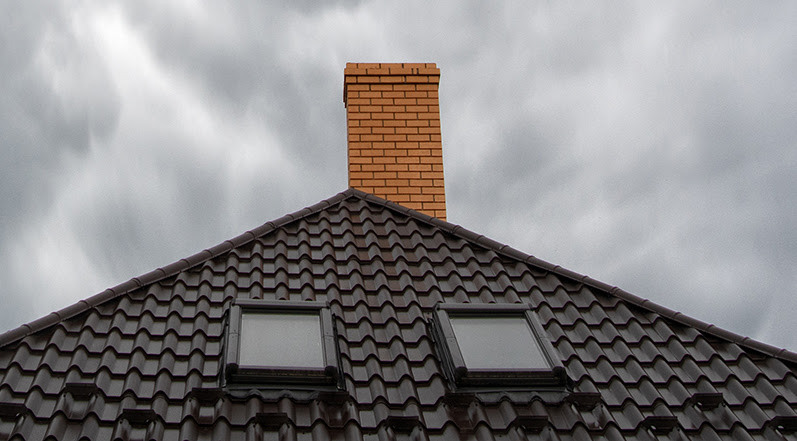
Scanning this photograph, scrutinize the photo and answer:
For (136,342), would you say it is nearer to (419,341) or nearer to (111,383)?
(111,383)

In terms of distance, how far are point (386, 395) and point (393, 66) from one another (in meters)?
4.76

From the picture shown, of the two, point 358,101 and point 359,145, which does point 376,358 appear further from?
point 358,101

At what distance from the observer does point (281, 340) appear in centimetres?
457

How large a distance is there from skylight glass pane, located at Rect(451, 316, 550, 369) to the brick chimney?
2.41 meters

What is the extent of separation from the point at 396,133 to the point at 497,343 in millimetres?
3508

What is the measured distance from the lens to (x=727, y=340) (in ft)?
17.3

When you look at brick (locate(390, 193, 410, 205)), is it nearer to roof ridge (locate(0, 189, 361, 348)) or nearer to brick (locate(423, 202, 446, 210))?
brick (locate(423, 202, 446, 210))

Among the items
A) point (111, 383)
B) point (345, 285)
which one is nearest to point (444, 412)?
point (345, 285)

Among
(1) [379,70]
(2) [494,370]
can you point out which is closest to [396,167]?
(1) [379,70]

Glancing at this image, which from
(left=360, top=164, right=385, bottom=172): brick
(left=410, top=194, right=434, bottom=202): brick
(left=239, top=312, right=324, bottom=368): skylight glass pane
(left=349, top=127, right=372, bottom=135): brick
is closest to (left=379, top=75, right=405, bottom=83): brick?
(left=349, top=127, right=372, bottom=135): brick

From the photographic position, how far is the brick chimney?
743 centimetres

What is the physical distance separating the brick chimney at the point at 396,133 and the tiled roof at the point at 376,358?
1077 mm

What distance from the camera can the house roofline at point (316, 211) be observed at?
4.96 m

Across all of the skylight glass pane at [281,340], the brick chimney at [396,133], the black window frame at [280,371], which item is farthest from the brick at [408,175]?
the black window frame at [280,371]
